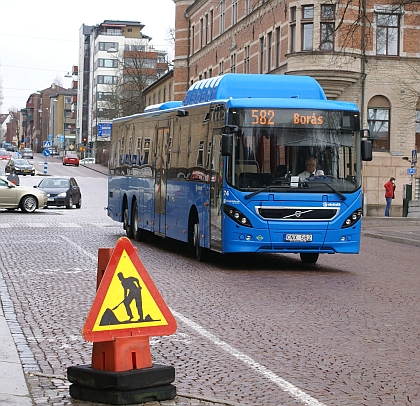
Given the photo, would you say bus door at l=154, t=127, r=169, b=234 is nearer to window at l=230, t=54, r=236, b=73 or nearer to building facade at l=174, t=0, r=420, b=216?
→ building facade at l=174, t=0, r=420, b=216

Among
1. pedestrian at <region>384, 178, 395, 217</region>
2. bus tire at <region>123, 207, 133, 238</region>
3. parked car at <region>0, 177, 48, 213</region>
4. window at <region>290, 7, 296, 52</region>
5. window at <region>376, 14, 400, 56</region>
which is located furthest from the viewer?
window at <region>376, 14, 400, 56</region>

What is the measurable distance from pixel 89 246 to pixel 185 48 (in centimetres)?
5631

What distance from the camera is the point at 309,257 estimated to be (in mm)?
18281

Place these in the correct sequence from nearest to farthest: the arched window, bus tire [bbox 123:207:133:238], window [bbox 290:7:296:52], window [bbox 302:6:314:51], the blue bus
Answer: the blue bus < bus tire [bbox 123:207:133:238] < window [bbox 302:6:314:51] < window [bbox 290:7:296:52] < the arched window

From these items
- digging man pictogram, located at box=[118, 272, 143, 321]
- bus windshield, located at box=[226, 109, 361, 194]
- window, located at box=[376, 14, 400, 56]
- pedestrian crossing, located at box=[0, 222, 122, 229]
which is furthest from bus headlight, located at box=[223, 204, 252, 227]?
window, located at box=[376, 14, 400, 56]

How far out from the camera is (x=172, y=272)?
52.0 feet

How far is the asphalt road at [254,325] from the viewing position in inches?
283

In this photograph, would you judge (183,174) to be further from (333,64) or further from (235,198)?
(333,64)

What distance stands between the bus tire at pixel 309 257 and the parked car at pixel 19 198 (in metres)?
21.5

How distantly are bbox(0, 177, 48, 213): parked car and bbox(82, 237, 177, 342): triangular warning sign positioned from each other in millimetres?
31716

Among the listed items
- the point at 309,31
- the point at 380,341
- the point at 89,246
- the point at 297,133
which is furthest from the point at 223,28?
the point at 380,341

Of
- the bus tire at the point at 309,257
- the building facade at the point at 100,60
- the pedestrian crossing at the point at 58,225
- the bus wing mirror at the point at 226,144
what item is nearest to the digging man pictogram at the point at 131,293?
the bus wing mirror at the point at 226,144

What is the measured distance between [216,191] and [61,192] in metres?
28.2

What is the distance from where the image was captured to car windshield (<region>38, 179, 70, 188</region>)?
4450 centimetres
